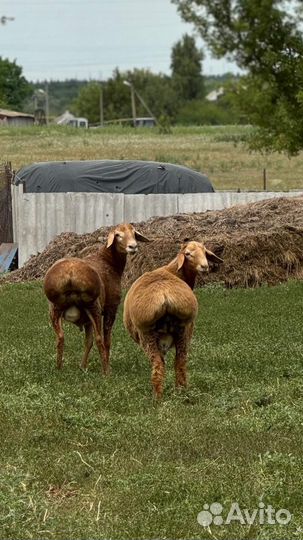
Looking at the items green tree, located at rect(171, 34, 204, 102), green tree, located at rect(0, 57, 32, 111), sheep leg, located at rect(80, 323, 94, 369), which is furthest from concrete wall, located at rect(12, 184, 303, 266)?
green tree, located at rect(171, 34, 204, 102)

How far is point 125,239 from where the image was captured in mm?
12977

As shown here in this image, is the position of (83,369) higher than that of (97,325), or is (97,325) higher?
(97,325)

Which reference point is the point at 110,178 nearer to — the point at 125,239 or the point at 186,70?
the point at 125,239

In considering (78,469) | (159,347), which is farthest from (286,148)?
(78,469)

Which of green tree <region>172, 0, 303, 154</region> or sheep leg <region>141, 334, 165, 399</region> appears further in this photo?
green tree <region>172, 0, 303, 154</region>

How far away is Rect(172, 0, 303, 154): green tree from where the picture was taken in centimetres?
1916

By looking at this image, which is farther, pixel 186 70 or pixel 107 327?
pixel 186 70

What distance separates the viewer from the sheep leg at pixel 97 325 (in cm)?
1243

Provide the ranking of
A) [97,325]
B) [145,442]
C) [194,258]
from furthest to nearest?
[97,325], [194,258], [145,442]

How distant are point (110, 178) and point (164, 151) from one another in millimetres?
29020

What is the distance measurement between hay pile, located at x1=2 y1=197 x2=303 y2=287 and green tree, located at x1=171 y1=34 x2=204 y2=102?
11193 centimetres

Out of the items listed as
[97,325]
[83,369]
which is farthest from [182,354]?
[83,369]

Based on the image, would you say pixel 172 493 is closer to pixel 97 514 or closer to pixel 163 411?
pixel 97 514

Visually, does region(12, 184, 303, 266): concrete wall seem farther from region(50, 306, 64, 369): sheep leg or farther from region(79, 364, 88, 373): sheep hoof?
region(50, 306, 64, 369): sheep leg
